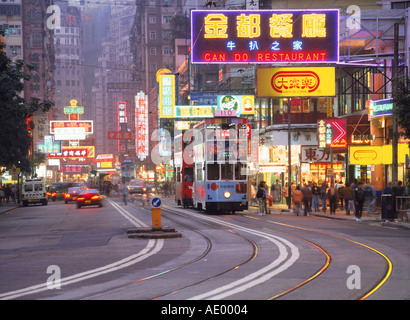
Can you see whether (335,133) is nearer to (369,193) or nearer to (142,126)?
(369,193)

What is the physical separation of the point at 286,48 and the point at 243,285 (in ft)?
107

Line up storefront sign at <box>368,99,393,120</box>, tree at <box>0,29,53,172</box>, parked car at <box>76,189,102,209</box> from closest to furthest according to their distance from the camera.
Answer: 1. tree at <box>0,29,53,172</box>
2. storefront sign at <box>368,99,393,120</box>
3. parked car at <box>76,189,102,209</box>

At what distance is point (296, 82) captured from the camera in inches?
1703

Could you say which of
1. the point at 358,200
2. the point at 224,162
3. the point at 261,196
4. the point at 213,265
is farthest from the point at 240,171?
the point at 213,265

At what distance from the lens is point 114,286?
39.8 feet

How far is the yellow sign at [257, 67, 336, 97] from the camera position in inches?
1687

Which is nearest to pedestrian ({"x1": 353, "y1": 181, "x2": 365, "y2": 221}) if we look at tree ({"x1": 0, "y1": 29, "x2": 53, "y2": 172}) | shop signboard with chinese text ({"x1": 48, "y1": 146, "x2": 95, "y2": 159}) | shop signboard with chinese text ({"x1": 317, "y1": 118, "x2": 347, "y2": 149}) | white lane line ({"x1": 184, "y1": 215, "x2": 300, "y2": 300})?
shop signboard with chinese text ({"x1": 317, "y1": 118, "x2": 347, "y2": 149})

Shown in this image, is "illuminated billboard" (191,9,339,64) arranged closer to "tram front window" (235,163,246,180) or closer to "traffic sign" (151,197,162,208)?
"tram front window" (235,163,246,180)

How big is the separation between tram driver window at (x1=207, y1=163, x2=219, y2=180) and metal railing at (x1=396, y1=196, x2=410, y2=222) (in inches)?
353

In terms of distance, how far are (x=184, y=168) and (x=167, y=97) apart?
42.8m

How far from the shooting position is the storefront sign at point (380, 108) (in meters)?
37.6
